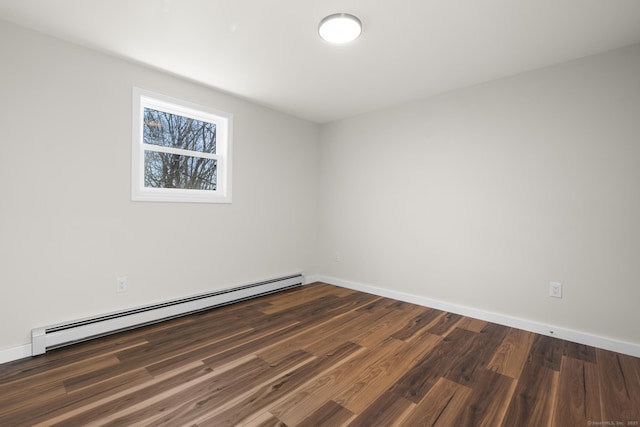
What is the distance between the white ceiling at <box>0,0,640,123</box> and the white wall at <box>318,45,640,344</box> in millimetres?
327

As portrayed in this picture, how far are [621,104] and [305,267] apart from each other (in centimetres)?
373

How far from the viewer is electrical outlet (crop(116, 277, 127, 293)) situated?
2.62 metres

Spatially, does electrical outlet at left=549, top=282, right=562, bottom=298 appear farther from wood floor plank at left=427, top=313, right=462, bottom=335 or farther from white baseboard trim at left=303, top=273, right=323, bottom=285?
white baseboard trim at left=303, top=273, right=323, bottom=285

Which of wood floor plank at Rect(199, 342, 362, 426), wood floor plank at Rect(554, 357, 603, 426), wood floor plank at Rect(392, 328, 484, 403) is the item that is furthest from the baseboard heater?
wood floor plank at Rect(554, 357, 603, 426)

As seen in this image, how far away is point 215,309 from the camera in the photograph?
3.24m

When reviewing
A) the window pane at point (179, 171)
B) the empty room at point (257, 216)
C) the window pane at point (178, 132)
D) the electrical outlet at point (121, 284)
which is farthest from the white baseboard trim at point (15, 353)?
the window pane at point (178, 132)

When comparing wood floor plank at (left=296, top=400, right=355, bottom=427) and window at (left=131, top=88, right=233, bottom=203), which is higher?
window at (left=131, top=88, right=233, bottom=203)

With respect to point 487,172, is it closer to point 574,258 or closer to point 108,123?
point 574,258

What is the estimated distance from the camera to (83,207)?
95.6 inches

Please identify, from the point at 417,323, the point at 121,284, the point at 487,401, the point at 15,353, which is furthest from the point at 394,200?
the point at 15,353

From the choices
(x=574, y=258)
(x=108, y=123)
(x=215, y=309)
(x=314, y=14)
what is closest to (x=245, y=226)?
(x=215, y=309)

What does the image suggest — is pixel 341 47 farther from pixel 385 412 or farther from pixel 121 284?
pixel 121 284

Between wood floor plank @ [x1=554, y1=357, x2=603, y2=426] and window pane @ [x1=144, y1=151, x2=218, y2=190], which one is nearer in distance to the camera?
wood floor plank @ [x1=554, y1=357, x2=603, y2=426]

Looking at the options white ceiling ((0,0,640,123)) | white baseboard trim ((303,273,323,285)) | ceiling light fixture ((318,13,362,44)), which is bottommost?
white baseboard trim ((303,273,323,285))
